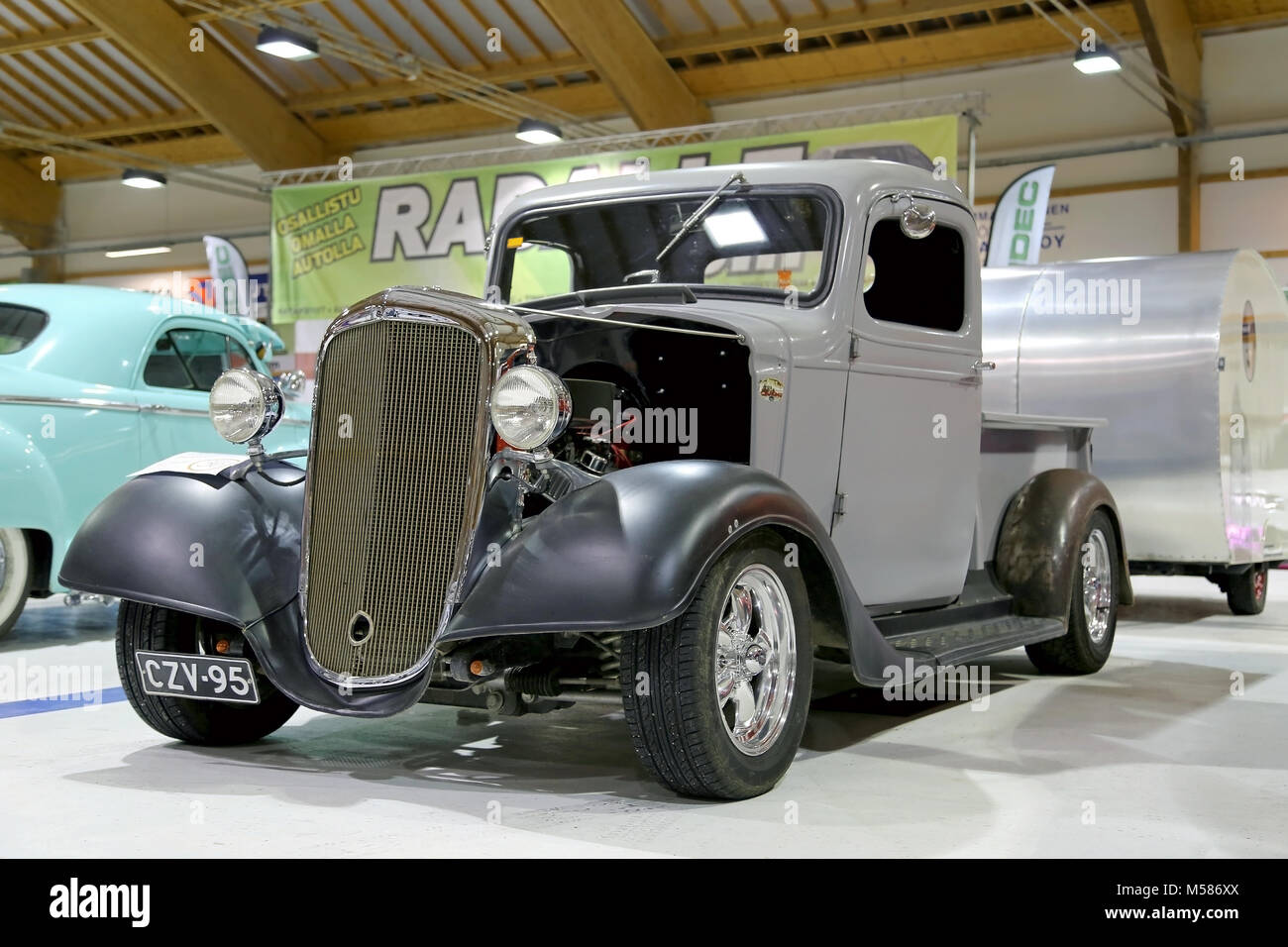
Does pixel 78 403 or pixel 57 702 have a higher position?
pixel 78 403

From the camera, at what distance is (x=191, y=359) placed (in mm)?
8453

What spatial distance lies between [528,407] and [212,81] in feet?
59.3

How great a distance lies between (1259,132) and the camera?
1584cm

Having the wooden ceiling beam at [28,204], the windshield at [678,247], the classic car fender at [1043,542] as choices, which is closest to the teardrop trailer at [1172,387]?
the classic car fender at [1043,542]

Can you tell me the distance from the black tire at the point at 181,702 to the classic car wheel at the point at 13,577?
330 cm

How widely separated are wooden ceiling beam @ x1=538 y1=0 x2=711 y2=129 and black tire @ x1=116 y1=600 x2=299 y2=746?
1361cm

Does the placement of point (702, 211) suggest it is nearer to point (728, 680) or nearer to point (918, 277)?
point (918, 277)

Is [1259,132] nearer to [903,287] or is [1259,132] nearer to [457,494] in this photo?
[903,287]

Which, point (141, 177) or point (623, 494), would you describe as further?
point (141, 177)

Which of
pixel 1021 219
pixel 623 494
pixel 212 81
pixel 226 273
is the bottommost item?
pixel 623 494

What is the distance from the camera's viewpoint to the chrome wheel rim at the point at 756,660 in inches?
153
